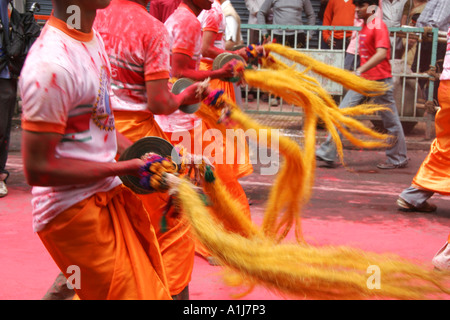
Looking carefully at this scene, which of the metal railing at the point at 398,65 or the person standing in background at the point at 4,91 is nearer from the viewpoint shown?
the person standing in background at the point at 4,91

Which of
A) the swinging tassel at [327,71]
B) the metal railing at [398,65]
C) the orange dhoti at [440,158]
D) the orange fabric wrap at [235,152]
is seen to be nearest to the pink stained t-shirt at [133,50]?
the swinging tassel at [327,71]

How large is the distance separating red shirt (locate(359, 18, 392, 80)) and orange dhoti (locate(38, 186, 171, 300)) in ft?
18.1

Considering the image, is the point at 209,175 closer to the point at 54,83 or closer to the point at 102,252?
the point at 102,252

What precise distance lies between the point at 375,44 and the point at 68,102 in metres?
5.76

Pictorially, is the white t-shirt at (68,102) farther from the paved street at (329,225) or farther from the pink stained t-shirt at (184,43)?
the pink stained t-shirt at (184,43)

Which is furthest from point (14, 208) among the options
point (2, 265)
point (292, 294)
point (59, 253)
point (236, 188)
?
point (292, 294)

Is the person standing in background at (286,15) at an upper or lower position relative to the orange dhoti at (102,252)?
upper

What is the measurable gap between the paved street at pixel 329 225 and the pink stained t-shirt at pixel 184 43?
0.81 m

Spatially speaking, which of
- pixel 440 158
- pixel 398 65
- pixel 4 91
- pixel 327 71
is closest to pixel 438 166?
pixel 440 158

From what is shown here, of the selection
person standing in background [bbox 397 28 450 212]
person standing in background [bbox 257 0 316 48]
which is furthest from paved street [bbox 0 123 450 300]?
person standing in background [bbox 257 0 316 48]

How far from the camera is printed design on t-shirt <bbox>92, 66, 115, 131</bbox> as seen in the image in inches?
88.8

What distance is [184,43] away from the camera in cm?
395

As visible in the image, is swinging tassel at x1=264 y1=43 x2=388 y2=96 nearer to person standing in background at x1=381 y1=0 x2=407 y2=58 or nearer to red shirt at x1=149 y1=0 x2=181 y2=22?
red shirt at x1=149 y1=0 x2=181 y2=22

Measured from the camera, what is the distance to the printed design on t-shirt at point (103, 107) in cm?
226
